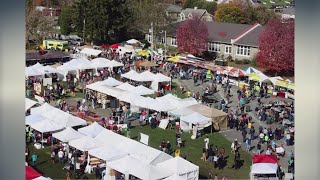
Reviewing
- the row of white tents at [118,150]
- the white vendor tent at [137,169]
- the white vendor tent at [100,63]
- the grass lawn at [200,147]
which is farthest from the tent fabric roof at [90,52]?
the white vendor tent at [137,169]

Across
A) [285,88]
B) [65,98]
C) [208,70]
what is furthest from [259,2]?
[65,98]

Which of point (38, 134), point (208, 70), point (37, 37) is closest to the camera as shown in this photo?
point (38, 134)

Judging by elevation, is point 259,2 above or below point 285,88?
above

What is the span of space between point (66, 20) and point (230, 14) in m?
4.09

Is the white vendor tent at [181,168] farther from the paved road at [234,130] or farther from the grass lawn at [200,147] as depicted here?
the paved road at [234,130]

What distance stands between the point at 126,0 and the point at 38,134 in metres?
8.36

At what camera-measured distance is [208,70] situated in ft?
28.5

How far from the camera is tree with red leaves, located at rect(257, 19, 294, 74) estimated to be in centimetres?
850

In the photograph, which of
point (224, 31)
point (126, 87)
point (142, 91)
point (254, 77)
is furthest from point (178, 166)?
point (224, 31)

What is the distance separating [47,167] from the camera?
4.28 m

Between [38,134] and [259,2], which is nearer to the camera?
[38,134]

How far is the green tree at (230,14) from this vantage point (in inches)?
494

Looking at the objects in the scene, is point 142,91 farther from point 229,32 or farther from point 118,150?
point 229,32
